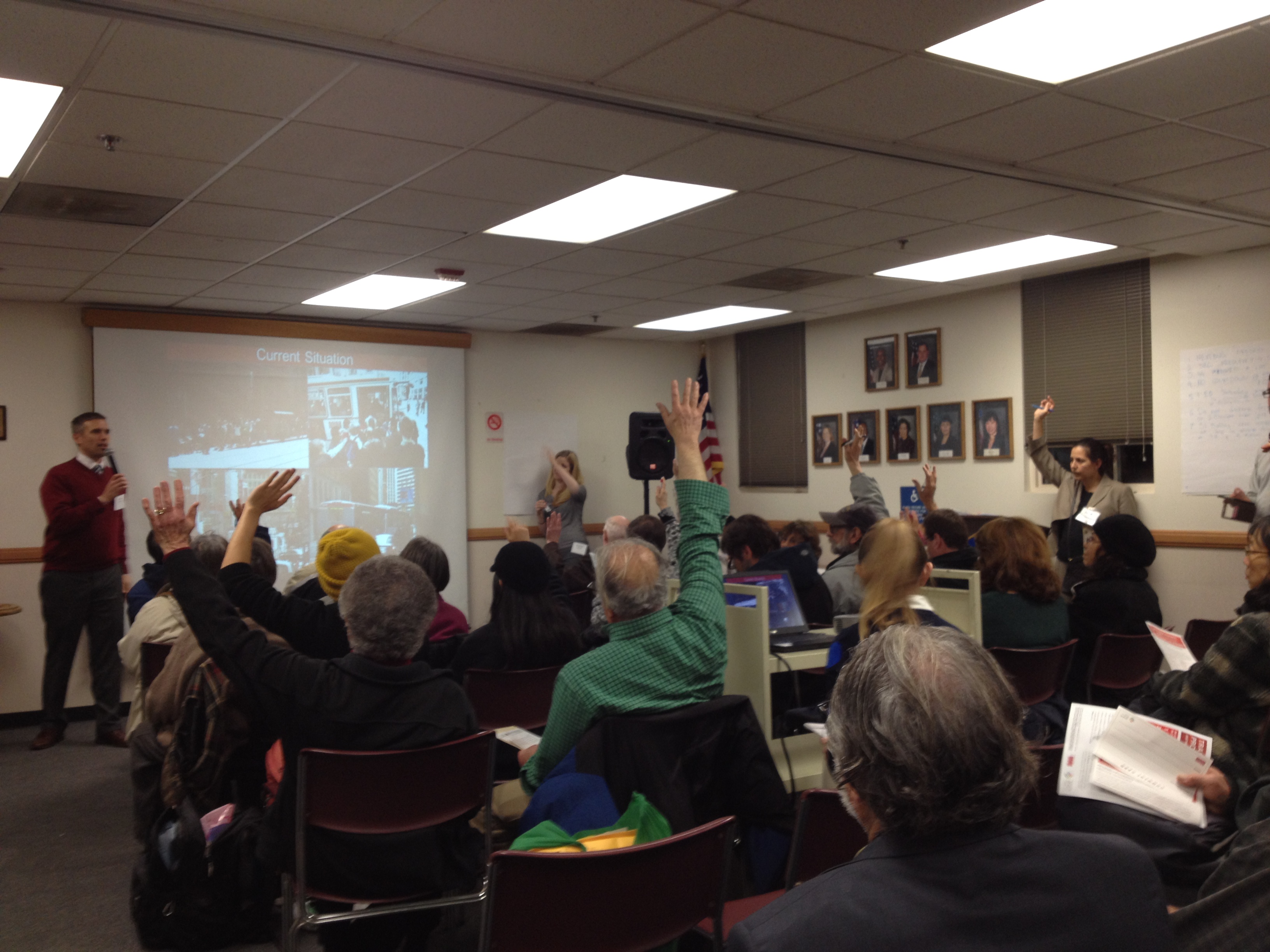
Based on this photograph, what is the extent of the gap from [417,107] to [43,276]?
151 inches

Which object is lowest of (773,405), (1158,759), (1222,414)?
(1158,759)

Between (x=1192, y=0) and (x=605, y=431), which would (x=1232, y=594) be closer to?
(x=1192, y=0)

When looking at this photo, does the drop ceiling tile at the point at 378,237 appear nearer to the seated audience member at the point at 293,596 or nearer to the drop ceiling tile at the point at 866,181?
the drop ceiling tile at the point at 866,181

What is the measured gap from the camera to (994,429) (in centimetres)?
706

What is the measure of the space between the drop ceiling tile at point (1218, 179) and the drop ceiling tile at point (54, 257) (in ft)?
17.4

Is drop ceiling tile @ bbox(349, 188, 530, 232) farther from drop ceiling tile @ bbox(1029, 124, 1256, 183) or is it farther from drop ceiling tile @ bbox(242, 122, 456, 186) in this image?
drop ceiling tile @ bbox(1029, 124, 1256, 183)

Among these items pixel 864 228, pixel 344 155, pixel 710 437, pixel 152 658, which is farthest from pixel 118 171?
pixel 710 437

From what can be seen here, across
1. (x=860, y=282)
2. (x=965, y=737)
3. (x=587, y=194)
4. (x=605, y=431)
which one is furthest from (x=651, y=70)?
(x=605, y=431)

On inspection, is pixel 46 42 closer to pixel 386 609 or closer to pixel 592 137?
pixel 592 137

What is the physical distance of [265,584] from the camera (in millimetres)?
2945

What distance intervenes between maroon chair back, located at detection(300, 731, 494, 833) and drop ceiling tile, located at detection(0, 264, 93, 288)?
15.3 ft

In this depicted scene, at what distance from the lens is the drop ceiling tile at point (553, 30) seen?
266 centimetres

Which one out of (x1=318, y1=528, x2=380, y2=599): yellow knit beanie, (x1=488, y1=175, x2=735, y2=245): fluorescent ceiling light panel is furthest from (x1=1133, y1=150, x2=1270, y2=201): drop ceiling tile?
(x1=318, y1=528, x2=380, y2=599): yellow knit beanie

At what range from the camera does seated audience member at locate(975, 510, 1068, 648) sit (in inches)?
152
